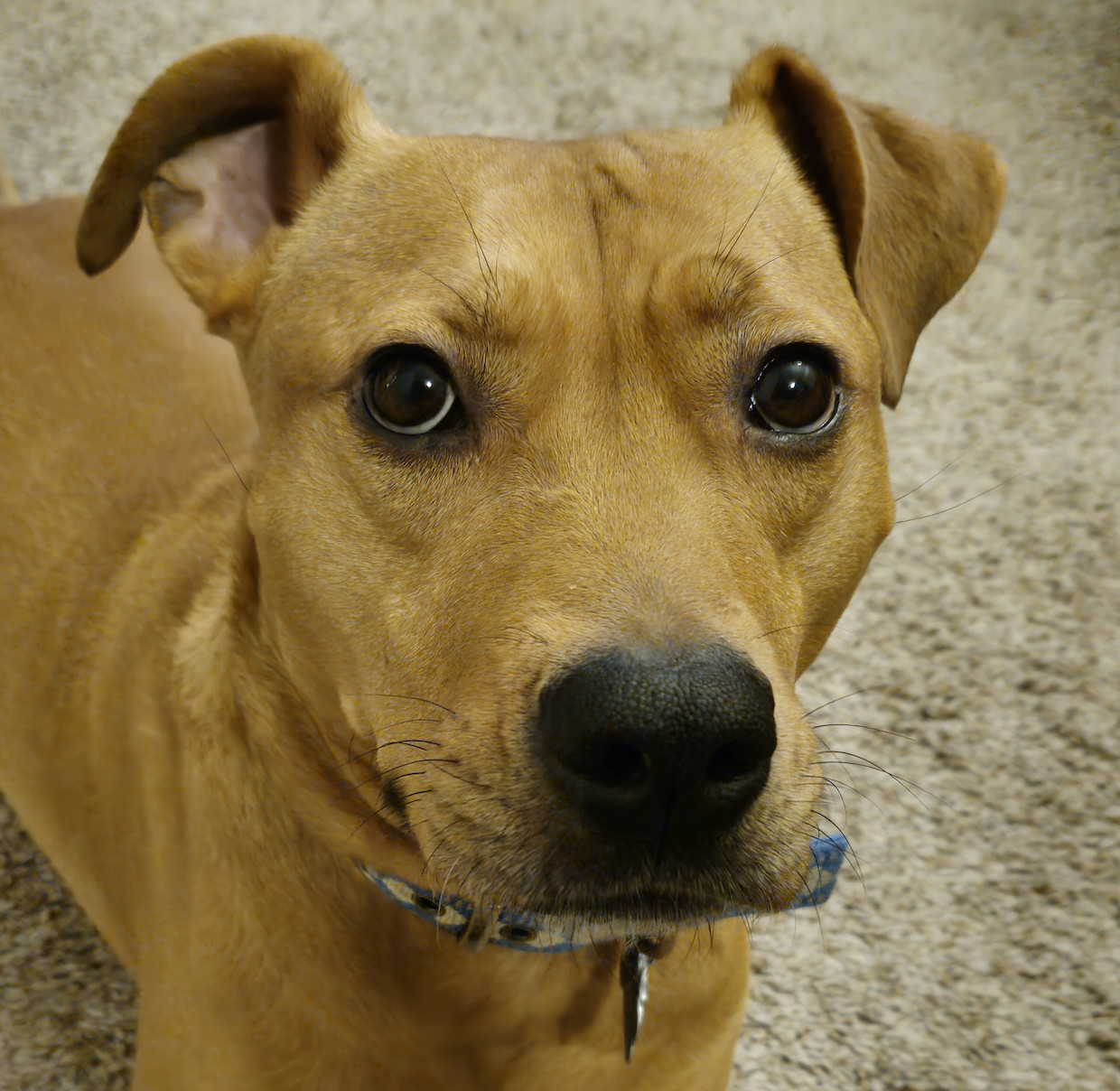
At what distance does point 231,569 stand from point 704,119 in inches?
124

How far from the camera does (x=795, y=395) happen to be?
5.55 feet

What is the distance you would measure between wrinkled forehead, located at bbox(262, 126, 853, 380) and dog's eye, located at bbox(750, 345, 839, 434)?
0.17ft

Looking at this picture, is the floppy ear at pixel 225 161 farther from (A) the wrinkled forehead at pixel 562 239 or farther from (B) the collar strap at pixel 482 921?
(B) the collar strap at pixel 482 921

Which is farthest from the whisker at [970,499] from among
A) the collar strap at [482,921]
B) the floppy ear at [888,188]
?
the collar strap at [482,921]

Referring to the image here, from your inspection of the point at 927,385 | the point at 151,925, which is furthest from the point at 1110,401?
the point at 151,925

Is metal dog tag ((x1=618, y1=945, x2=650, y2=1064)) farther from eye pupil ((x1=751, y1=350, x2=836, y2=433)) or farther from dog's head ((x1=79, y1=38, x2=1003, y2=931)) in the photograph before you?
eye pupil ((x1=751, y1=350, x2=836, y2=433))

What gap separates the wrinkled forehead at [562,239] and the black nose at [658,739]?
1.74 ft

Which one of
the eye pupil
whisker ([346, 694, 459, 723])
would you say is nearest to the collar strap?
whisker ([346, 694, 459, 723])

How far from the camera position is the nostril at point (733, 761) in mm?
1287

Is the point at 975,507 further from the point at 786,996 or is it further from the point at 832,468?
the point at 832,468

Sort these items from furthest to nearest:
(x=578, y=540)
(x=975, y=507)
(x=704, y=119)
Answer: (x=704, y=119)
(x=975, y=507)
(x=578, y=540)

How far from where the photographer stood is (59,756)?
2.38 m

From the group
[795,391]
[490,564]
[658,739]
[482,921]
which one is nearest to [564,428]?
[490,564]

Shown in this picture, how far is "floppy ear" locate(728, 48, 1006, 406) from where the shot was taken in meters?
1.90
